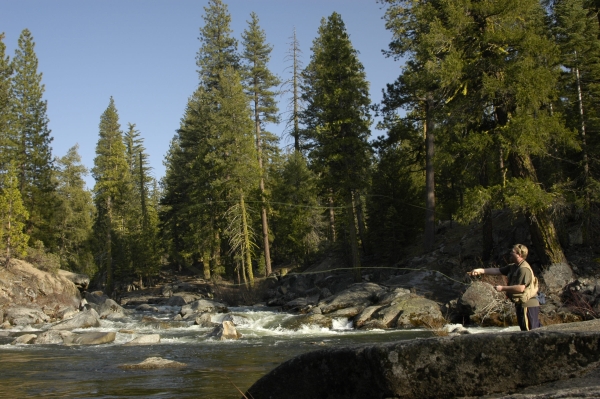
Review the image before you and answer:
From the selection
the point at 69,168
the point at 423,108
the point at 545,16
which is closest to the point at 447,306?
the point at 423,108

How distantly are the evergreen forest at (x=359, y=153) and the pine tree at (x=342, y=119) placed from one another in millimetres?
83

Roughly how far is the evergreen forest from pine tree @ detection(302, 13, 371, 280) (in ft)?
0.27

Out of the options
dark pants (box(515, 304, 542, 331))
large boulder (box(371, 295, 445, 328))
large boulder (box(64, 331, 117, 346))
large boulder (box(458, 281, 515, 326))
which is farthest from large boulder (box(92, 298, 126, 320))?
dark pants (box(515, 304, 542, 331))

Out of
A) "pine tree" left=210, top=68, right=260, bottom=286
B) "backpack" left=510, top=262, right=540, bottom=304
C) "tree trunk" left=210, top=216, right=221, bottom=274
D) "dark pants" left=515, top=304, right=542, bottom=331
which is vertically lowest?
"dark pants" left=515, top=304, right=542, bottom=331

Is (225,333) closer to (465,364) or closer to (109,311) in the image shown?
(109,311)

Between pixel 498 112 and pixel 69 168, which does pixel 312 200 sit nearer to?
pixel 498 112

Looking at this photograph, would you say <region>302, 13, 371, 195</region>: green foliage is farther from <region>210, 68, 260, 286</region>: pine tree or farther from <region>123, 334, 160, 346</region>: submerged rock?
<region>123, 334, 160, 346</region>: submerged rock

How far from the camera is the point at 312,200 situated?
3891 cm

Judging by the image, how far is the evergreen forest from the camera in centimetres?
1703

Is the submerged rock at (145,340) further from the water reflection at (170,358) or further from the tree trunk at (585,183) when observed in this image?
the tree trunk at (585,183)

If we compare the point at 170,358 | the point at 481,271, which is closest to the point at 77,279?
the point at 170,358

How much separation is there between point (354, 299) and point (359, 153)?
8.89 m

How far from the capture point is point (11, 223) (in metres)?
29.6

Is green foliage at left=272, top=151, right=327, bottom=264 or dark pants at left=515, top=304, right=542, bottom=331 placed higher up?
green foliage at left=272, top=151, right=327, bottom=264
